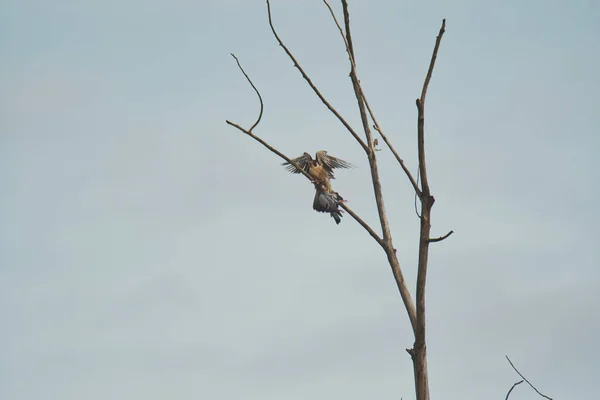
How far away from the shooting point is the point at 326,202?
10.0 metres

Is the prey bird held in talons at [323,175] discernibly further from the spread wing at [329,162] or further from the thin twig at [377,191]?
the thin twig at [377,191]

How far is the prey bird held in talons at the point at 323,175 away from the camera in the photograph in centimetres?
997

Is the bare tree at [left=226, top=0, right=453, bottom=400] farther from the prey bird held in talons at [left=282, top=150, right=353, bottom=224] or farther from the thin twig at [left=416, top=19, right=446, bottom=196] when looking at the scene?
the prey bird held in talons at [left=282, top=150, right=353, bottom=224]

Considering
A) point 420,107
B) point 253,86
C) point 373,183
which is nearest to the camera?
point 420,107

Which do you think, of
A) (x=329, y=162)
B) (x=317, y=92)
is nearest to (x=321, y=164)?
(x=329, y=162)

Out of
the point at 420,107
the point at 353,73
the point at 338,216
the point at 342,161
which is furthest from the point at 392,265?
the point at 342,161

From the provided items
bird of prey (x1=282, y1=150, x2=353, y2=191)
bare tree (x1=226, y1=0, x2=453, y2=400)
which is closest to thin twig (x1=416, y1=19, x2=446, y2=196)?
bare tree (x1=226, y1=0, x2=453, y2=400)

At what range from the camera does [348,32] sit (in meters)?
4.41

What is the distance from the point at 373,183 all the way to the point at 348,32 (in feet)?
2.89

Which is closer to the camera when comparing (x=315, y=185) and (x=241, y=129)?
(x=241, y=129)

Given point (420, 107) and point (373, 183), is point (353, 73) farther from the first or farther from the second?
point (420, 107)

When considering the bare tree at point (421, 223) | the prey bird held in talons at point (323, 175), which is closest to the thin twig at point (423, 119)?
the bare tree at point (421, 223)

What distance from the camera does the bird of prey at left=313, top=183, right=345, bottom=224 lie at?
992cm

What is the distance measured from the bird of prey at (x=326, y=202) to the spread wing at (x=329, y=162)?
0.68 meters
